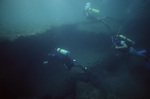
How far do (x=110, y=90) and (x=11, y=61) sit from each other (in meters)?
6.41

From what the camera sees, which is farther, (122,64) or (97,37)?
(97,37)

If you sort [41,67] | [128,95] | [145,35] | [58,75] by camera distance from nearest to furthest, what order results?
[128,95] → [58,75] → [41,67] → [145,35]

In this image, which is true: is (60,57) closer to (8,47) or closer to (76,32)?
(8,47)

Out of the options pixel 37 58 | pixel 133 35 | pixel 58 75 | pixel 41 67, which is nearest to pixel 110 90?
pixel 58 75

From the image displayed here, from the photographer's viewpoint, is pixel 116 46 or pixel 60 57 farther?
pixel 116 46

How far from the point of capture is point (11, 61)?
22.9ft

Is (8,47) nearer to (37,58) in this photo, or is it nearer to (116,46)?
(37,58)

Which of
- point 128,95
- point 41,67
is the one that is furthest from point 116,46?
point 41,67

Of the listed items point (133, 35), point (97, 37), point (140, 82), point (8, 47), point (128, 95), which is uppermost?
point (133, 35)

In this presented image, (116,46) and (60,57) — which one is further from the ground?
(116,46)

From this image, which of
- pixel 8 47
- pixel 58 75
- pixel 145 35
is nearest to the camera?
pixel 8 47

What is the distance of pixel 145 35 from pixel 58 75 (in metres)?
9.84

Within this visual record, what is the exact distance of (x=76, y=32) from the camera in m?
11.0

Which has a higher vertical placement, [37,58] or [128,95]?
[37,58]
